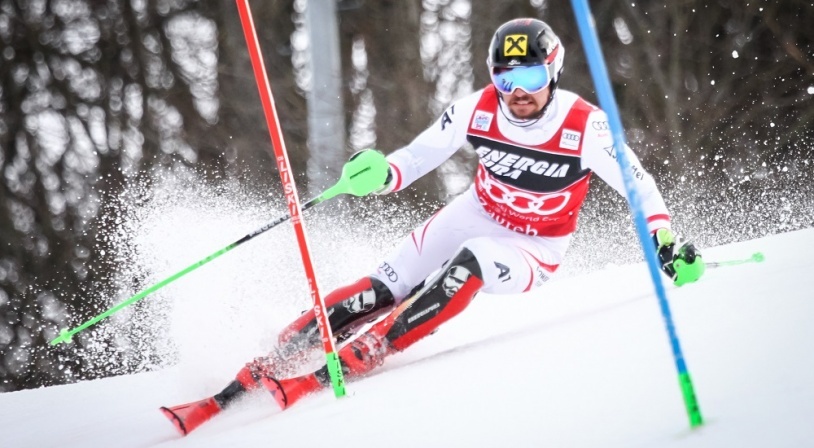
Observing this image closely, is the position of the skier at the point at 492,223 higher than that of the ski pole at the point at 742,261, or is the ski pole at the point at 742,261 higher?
the skier at the point at 492,223

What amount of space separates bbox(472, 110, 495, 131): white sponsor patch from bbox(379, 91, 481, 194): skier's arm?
40 mm

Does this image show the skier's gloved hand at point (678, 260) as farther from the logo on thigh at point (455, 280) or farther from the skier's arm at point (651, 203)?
the logo on thigh at point (455, 280)

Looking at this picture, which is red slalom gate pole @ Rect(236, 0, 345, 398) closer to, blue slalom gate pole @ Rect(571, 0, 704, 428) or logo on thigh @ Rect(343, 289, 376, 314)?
logo on thigh @ Rect(343, 289, 376, 314)

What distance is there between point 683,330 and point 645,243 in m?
1.00

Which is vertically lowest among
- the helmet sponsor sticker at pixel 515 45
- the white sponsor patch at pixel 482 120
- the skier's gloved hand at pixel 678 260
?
the skier's gloved hand at pixel 678 260

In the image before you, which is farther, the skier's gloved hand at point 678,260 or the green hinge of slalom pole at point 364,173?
the green hinge of slalom pole at point 364,173

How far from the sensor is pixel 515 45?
144 inches

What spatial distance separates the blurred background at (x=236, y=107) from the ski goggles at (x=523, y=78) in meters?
9.12

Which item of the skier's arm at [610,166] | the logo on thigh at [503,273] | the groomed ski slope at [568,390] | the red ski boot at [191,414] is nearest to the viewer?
the groomed ski slope at [568,390]

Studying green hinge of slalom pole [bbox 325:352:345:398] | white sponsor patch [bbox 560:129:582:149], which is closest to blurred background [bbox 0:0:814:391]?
white sponsor patch [bbox 560:129:582:149]

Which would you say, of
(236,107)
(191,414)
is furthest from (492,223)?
(236,107)

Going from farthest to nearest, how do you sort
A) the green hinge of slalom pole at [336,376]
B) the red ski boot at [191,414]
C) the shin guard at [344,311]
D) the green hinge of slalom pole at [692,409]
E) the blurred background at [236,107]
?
the blurred background at [236,107] → the shin guard at [344,311] → the red ski boot at [191,414] → the green hinge of slalom pole at [336,376] → the green hinge of slalom pole at [692,409]

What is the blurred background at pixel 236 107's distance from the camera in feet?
43.1

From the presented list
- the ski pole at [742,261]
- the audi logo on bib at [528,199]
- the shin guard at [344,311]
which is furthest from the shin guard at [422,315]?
the ski pole at [742,261]
